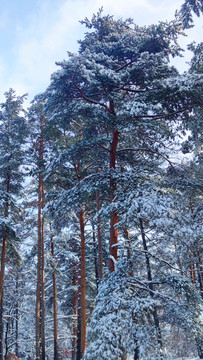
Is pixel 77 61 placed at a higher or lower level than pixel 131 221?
higher

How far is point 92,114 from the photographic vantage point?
7152 millimetres

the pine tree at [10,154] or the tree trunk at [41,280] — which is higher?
the pine tree at [10,154]

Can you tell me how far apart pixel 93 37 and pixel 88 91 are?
8.83ft

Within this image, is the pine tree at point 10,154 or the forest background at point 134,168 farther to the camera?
the pine tree at point 10,154

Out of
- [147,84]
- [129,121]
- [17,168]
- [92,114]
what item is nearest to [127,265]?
[129,121]

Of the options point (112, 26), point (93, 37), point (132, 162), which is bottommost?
point (132, 162)

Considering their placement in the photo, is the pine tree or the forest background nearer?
the forest background

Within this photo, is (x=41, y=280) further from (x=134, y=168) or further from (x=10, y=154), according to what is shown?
(x=134, y=168)

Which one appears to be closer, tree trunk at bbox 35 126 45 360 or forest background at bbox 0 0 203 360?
forest background at bbox 0 0 203 360

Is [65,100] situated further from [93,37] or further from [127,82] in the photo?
[93,37]

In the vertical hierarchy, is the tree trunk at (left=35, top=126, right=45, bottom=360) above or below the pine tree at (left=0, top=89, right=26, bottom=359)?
below

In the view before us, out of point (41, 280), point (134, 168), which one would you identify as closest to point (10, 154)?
point (41, 280)

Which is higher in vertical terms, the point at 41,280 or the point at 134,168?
the point at 134,168

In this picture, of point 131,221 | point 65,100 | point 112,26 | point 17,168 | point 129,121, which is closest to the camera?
point 131,221
